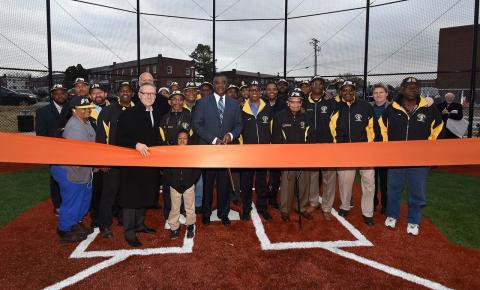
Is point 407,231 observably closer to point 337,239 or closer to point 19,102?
point 337,239

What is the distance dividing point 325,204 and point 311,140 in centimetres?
120

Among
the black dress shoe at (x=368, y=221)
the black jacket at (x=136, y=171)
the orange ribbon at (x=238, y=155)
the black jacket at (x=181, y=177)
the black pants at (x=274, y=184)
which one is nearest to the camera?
the orange ribbon at (x=238, y=155)

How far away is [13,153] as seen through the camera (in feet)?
12.9

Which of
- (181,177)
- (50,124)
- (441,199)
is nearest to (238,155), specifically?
(181,177)

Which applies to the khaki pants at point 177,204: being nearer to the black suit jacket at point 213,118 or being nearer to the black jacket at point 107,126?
the black suit jacket at point 213,118

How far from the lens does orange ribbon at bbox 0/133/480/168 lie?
12.7ft

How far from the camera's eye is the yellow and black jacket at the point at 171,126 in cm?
477

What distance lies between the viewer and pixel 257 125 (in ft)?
18.6

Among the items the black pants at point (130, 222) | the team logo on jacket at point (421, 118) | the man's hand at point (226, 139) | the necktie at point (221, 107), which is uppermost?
the necktie at point (221, 107)

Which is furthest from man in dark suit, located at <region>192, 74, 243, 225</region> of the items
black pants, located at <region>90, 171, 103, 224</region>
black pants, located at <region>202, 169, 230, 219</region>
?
black pants, located at <region>90, 171, 103, 224</region>

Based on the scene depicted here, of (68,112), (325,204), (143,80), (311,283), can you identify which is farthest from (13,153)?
(325,204)

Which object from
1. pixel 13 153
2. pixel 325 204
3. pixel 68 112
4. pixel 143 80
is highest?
pixel 143 80

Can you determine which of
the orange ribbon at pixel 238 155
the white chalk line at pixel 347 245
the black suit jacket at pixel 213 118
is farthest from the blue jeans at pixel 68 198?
the white chalk line at pixel 347 245

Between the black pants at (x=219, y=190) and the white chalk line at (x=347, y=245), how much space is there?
585 mm
